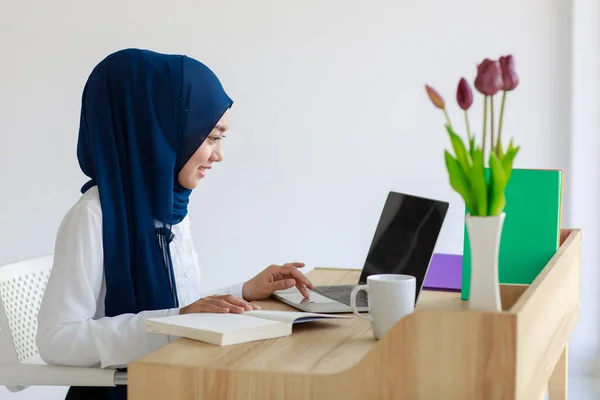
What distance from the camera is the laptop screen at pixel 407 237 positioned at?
1510 millimetres

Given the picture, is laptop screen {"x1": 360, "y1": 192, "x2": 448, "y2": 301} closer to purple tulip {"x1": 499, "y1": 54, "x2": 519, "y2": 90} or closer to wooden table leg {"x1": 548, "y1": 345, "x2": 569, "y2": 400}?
purple tulip {"x1": 499, "y1": 54, "x2": 519, "y2": 90}

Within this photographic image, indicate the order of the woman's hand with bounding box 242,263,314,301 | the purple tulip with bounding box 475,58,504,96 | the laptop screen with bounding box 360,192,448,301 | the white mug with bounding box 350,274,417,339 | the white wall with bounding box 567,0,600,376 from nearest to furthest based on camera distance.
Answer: the purple tulip with bounding box 475,58,504,96 → the white mug with bounding box 350,274,417,339 → the laptop screen with bounding box 360,192,448,301 → the woman's hand with bounding box 242,263,314,301 → the white wall with bounding box 567,0,600,376

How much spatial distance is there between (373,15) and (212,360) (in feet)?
7.47

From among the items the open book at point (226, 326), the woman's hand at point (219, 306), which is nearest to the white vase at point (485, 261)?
the open book at point (226, 326)

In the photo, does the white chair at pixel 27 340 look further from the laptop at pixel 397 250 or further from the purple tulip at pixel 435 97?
the purple tulip at pixel 435 97

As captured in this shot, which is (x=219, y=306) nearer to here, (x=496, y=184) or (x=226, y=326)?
(x=226, y=326)

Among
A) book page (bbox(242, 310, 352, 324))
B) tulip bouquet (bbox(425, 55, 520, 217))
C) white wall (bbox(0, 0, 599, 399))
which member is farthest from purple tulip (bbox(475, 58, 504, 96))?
white wall (bbox(0, 0, 599, 399))

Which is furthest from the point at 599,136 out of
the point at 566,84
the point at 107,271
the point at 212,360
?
the point at 212,360

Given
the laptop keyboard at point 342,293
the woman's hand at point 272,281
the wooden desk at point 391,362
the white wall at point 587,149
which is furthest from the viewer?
the white wall at point 587,149

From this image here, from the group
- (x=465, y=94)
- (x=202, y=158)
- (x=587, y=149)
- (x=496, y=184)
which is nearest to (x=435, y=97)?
(x=465, y=94)

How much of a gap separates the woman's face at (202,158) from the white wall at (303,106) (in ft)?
4.85

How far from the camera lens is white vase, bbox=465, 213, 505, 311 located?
1102mm

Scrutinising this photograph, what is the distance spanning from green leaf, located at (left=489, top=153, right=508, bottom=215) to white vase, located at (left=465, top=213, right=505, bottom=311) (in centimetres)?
1

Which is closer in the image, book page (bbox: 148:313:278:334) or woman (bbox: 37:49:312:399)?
book page (bbox: 148:313:278:334)
